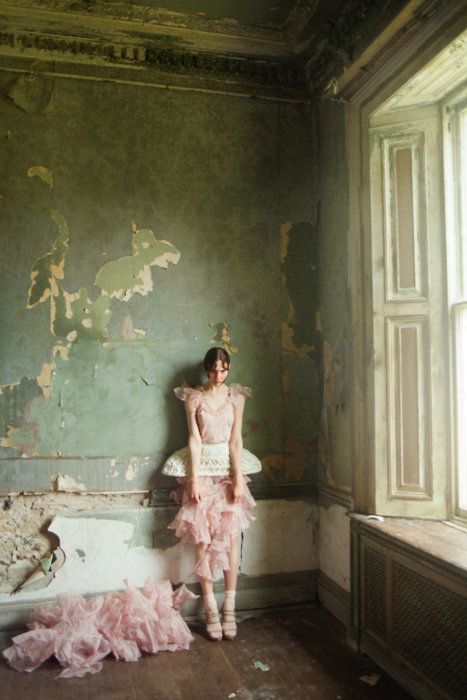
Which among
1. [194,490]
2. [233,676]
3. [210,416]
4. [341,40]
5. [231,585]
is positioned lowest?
[233,676]

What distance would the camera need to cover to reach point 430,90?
124 inches

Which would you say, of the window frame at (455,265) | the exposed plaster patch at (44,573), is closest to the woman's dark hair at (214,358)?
the window frame at (455,265)

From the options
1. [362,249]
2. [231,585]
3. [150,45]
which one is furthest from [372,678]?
[150,45]

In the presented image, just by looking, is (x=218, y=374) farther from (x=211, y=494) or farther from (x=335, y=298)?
(x=335, y=298)

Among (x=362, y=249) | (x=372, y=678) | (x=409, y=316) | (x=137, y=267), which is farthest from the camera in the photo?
(x=137, y=267)

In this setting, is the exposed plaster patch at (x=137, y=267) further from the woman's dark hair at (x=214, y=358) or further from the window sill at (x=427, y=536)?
the window sill at (x=427, y=536)

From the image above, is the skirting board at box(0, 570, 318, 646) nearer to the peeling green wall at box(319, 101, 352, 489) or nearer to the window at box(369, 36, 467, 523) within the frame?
the peeling green wall at box(319, 101, 352, 489)

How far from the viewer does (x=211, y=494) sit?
3.65 metres

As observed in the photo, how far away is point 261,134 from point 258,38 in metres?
0.60

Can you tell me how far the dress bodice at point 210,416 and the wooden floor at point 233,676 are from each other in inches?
46.8

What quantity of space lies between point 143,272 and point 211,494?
1471 mm

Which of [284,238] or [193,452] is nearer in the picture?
[193,452]

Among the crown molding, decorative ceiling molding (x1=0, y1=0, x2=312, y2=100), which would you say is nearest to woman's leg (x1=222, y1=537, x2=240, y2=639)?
decorative ceiling molding (x1=0, y1=0, x2=312, y2=100)

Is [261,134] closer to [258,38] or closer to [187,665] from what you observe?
[258,38]
